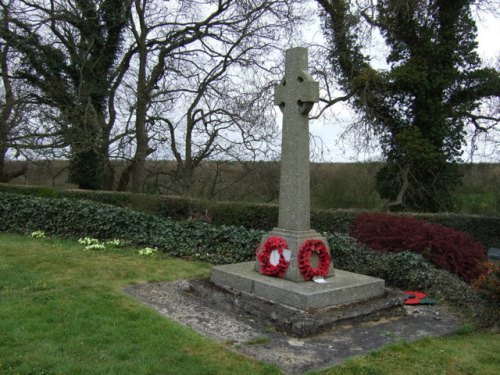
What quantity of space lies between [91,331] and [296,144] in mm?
3344

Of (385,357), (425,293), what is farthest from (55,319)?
(425,293)

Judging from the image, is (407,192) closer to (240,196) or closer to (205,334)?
(240,196)

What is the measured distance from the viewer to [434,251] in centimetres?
819

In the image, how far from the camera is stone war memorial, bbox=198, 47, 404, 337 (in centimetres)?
542

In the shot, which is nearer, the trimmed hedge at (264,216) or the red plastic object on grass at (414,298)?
the red plastic object on grass at (414,298)

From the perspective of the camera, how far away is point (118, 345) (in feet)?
14.4

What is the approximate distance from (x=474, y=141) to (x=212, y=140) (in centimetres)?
1073

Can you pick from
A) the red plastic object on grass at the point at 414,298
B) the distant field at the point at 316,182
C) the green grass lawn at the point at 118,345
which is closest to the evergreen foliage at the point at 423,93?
the distant field at the point at 316,182

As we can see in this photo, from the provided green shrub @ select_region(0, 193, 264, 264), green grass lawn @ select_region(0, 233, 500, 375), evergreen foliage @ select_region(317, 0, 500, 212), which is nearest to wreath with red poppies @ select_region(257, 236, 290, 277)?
green grass lawn @ select_region(0, 233, 500, 375)

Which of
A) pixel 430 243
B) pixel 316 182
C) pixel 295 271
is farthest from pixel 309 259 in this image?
pixel 316 182

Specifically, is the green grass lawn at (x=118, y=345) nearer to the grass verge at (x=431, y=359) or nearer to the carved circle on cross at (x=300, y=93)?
the grass verge at (x=431, y=359)

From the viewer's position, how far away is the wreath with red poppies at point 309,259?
229 inches

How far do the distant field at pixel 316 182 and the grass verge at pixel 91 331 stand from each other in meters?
12.3

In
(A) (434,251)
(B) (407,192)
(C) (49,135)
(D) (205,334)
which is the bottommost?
(D) (205,334)
